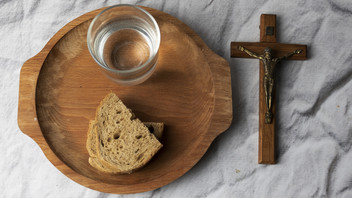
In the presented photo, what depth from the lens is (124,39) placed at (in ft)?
3.19

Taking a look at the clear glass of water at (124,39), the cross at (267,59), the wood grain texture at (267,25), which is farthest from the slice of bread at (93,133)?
the wood grain texture at (267,25)

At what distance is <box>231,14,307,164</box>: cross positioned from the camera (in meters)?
0.99

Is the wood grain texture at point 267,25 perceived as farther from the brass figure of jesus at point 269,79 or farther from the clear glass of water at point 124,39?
the clear glass of water at point 124,39

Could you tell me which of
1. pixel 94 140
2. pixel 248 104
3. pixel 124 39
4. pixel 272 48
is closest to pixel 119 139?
pixel 94 140

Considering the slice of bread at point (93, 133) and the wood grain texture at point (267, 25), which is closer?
the slice of bread at point (93, 133)

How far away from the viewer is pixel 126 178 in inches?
36.3

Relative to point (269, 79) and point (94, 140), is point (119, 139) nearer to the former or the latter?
point (94, 140)

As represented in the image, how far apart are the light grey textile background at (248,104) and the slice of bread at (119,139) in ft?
0.43

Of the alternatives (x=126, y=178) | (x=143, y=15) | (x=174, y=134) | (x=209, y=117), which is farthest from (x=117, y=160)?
(x=143, y=15)

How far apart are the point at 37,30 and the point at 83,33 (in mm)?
164

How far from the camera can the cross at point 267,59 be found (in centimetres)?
99

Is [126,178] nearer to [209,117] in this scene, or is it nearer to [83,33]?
[209,117]

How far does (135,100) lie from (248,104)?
0.32 meters

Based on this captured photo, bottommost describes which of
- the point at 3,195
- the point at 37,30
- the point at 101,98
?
the point at 3,195
